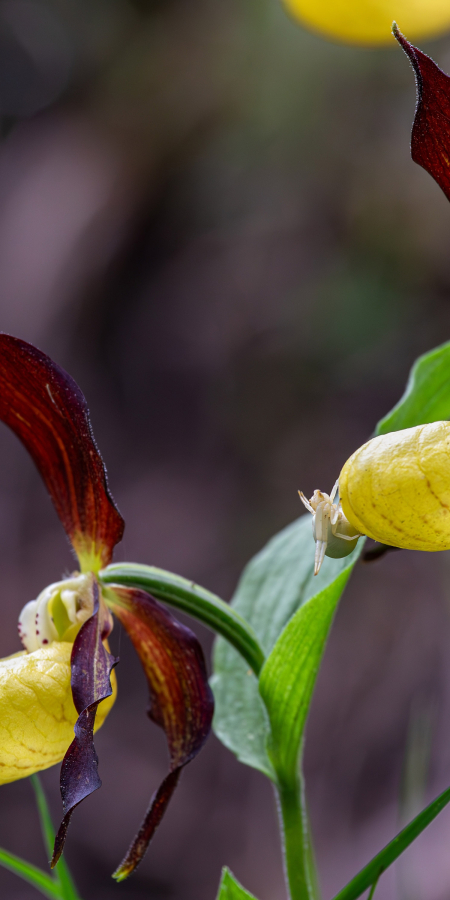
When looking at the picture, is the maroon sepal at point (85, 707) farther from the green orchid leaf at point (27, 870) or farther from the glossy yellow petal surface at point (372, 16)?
the glossy yellow petal surface at point (372, 16)

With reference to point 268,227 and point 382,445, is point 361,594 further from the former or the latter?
point 382,445

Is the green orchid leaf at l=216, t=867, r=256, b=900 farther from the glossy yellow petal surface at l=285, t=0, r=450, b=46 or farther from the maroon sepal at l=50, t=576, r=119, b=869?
the glossy yellow petal surface at l=285, t=0, r=450, b=46

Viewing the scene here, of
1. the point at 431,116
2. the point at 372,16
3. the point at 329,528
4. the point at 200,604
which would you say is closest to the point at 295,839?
the point at 200,604

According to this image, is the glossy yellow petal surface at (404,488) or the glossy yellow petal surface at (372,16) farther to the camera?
the glossy yellow petal surface at (372,16)

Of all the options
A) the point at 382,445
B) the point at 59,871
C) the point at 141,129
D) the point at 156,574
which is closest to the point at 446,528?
the point at 382,445

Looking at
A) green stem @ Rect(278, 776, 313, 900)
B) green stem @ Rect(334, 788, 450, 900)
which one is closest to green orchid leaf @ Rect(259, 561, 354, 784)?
green stem @ Rect(278, 776, 313, 900)

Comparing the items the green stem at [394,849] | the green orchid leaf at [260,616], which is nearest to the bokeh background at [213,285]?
the green orchid leaf at [260,616]
